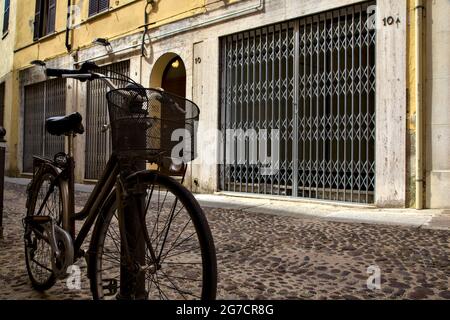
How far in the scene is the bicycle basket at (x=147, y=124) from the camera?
5.87 feet

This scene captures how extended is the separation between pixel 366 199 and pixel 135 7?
7119mm

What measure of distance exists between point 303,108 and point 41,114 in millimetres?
9982

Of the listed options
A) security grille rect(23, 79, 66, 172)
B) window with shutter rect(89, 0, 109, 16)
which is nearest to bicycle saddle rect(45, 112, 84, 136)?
window with shutter rect(89, 0, 109, 16)

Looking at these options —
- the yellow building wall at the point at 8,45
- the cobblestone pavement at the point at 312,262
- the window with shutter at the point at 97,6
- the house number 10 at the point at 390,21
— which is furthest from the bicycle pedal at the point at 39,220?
the yellow building wall at the point at 8,45

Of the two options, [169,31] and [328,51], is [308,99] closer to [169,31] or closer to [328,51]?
[328,51]

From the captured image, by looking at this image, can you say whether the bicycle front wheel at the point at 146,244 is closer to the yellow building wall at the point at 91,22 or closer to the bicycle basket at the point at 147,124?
the bicycle basket at the point at 147,124

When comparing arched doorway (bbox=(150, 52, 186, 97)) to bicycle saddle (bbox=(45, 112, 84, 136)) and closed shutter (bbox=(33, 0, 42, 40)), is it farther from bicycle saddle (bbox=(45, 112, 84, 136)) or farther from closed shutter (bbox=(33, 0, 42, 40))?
bicycle saddle (bbox=(45, 112, 84, 136))

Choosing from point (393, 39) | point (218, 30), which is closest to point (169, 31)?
point (218, 30)

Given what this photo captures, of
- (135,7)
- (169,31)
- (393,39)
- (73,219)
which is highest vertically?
(135,7)

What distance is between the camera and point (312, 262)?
10.2 feet

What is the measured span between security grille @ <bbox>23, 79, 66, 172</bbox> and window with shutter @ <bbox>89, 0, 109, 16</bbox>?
2336 mm

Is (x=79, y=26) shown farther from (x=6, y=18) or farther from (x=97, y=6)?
(x=6, y=18)

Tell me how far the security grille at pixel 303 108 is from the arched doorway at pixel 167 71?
1.75 m
